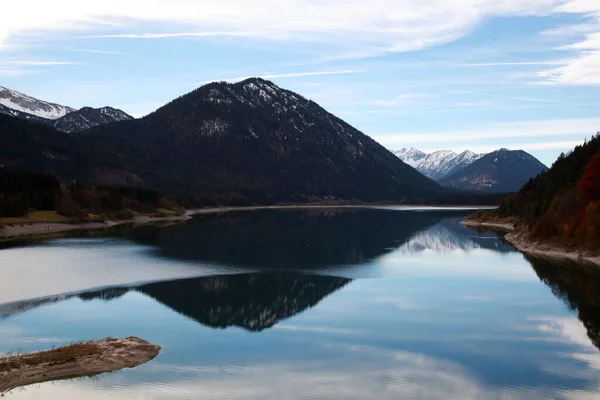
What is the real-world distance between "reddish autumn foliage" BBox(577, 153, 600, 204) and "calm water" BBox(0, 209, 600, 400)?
42.7 ft

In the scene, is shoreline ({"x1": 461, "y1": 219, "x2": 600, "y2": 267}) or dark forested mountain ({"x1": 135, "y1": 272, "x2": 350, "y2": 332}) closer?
dark forested mountain ({"x1": 135, "y1": 272, "x2": 350, "y2": 332})

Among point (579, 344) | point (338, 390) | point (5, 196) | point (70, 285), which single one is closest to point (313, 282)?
point (70, 285)

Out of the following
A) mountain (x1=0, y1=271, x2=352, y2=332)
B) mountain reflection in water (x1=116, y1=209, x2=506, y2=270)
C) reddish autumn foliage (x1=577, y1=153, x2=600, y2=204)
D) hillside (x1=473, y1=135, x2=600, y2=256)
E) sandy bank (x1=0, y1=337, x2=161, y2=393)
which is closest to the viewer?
sandy bank (x1=0, y1=337, x2=161, y2=393)

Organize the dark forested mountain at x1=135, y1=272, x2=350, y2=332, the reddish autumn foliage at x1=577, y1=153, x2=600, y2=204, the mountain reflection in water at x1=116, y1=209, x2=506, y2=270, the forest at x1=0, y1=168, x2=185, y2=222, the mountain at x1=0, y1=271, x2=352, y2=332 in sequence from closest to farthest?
the mountain at x1=0, y1=271, x2=352, y2=332
the dark forested mountain at x1=135, y1=272, x2=350, y2=332
the reddish autumn foliage at x1=577, y1=153, x2=600, y2=204
the mountain reflection in water at x1=116, y1=209, x2=506, y2=270
the forest at x1=0, y1=168, x2=185, y2=222

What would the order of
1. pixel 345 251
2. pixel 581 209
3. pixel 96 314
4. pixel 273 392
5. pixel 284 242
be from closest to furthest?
1. pixel 273 392
2. pixel 96 314
3. pixel 581 209
4. pixel 345 251
5. pixel 284 242

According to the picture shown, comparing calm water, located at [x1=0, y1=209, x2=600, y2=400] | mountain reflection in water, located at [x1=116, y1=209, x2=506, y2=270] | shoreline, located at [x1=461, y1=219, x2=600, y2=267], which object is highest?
shoreline, located at [x1=461, y1=219, x2=600, y2=267]

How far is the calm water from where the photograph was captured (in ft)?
103

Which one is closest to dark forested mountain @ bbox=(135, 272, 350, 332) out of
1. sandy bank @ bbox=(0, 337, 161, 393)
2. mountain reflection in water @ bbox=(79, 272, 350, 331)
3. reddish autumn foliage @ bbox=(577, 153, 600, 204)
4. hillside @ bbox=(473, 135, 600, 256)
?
mountain reflection in water @ bbox=(79, 272, 350, 331)

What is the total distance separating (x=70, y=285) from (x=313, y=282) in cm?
2557

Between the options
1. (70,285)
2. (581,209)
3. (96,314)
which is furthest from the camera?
(581,209)

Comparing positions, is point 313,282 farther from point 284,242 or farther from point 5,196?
point 5,196

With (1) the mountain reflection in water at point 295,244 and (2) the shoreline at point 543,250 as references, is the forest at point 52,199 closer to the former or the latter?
(1) the mountain reflection in water at point 295,244

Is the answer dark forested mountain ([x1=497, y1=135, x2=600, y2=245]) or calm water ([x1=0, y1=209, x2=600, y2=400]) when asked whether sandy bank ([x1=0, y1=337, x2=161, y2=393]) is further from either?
dark forested mountain ([x1=497, y1=135, x2=600, y2=245])

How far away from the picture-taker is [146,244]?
359 feet
